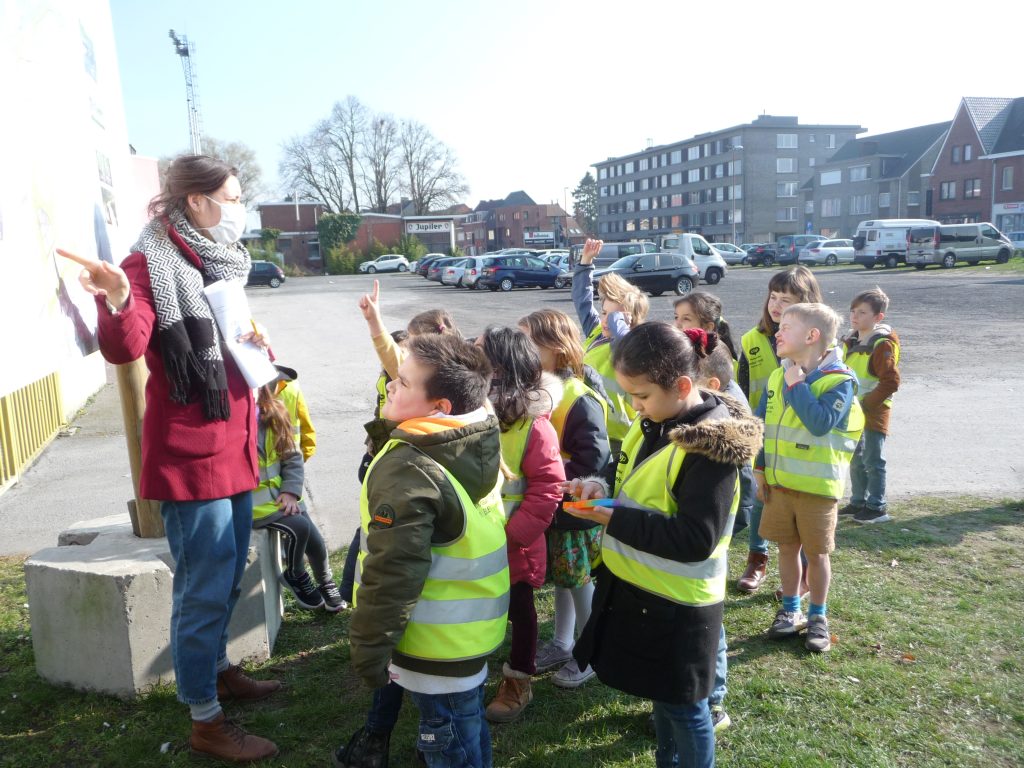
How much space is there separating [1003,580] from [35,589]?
4861mm

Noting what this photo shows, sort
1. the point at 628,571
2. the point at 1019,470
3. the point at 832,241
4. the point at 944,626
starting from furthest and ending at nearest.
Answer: the point at 832,241 → the point at 1019,470 → the point at 944,626 → the point at 628,571

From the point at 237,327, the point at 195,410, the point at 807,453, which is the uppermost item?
the point at 237,327

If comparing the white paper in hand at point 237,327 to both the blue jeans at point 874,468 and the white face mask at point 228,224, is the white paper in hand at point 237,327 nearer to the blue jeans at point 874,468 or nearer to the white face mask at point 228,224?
the white face mask at point 228,224

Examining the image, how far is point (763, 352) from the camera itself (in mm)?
4727

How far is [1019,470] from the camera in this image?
6.41 m

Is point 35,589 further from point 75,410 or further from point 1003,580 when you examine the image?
point 75,410

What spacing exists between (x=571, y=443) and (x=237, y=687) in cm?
172

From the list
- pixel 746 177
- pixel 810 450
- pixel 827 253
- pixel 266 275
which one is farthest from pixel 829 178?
pixel 810 450

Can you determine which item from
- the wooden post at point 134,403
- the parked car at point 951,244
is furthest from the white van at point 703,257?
the wooden post at point 134,403

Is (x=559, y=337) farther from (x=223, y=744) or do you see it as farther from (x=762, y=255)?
(x=762, y=255)

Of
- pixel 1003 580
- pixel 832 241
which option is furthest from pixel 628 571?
pixel 832 241

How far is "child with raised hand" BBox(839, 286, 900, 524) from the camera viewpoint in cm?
530

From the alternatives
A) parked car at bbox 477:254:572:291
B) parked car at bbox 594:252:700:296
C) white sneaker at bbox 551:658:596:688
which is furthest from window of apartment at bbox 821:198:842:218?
white sneaker at bbox 551:658:596:688

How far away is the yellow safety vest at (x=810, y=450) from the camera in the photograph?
3.56 meters
